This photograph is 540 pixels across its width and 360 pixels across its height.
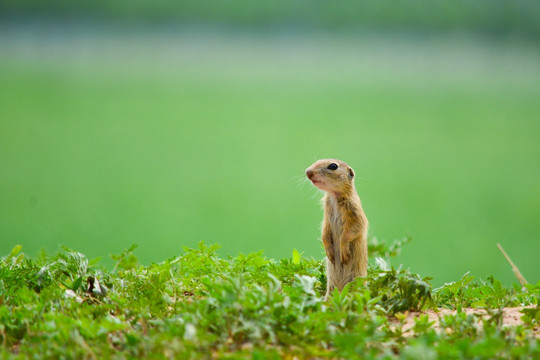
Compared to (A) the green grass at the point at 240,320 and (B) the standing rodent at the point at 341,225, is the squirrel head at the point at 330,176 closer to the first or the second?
(B) the standing rodent at the point at 341,225

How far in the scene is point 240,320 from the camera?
4.08 feet

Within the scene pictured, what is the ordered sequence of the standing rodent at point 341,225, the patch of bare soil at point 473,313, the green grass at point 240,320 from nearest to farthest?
the green grass at point 240,320, the patch of bare soil at point 473,313, the standing rodent at point 341,225

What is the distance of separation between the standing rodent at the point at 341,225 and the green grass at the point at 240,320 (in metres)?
0.18

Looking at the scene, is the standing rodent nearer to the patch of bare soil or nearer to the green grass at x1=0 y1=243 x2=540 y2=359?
the green grass at x1=0 y1=243 x2=540 y2=359

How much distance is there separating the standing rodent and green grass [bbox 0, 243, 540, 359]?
7.0 inches

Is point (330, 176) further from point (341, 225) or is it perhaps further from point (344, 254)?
point (344, 254)

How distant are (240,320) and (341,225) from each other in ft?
3.01

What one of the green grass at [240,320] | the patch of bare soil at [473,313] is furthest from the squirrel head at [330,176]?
the patch of bare soil at [473,313]

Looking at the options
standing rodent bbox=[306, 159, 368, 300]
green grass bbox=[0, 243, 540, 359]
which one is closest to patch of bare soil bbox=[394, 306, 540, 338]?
green grass bbox=[0, 243, 540, 359]

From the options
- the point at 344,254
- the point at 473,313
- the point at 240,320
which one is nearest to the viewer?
the point at 240,320

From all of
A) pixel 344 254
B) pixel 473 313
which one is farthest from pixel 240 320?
pixel 344 254

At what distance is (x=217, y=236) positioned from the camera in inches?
151

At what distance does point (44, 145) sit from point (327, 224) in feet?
8.67

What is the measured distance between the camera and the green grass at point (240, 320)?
113 centimetres
